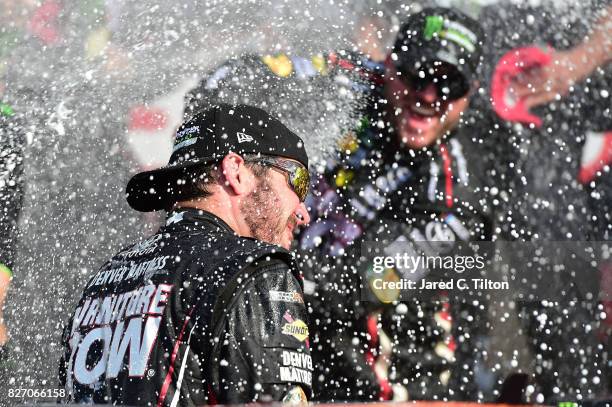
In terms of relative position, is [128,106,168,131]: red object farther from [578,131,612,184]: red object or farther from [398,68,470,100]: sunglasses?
[578,131,612,184]: red object

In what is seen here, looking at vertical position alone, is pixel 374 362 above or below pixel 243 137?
below

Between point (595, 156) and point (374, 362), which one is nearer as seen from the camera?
point (374, 362)

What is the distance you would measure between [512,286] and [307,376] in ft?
4.85

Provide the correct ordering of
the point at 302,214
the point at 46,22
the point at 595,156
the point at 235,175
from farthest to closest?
1. the point at 46,22
2. the point at 595,156
3. the point at 302,214
4. the point at 235,175

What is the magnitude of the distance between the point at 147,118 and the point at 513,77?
1432 mm

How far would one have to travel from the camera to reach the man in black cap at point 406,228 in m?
2.32

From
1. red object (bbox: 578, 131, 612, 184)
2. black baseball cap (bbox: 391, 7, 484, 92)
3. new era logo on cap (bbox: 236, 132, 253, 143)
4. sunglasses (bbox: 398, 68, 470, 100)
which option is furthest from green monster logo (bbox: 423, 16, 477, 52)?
new era logo on cap (bbox: 236, 132, 253, 143)

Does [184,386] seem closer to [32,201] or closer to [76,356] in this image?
[76,356]

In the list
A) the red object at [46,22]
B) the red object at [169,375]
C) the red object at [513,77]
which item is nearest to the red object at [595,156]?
the red object at [513,77]

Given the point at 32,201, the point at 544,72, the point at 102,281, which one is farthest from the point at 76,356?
the point at 544,72

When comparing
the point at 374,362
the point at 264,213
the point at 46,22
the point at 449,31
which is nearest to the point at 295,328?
the point at 264,213

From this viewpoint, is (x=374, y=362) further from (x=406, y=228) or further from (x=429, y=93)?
(x=429, y=93)

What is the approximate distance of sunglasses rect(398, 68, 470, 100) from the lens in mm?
2518

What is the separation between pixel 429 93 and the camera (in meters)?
2.54
